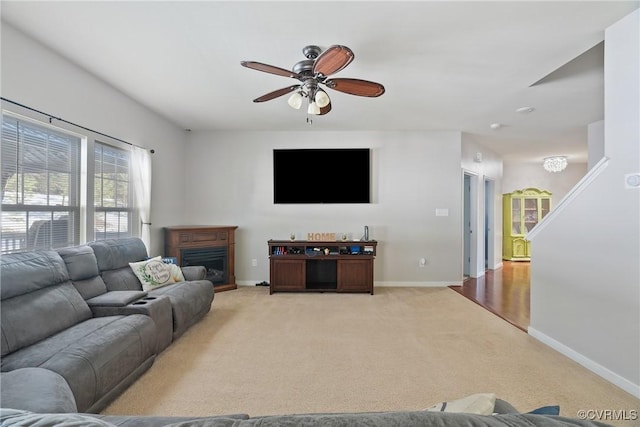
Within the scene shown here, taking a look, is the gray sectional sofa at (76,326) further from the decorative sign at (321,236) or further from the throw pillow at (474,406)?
the decorative sign at (321,236)

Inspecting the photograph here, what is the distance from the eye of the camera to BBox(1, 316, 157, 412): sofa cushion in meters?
1.58

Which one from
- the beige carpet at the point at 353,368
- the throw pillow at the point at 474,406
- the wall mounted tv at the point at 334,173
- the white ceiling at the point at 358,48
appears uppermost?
the white ceiling at the point at 358,48

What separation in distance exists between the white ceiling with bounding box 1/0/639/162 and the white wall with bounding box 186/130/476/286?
3.04 ft

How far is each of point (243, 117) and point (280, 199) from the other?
145 centimetres

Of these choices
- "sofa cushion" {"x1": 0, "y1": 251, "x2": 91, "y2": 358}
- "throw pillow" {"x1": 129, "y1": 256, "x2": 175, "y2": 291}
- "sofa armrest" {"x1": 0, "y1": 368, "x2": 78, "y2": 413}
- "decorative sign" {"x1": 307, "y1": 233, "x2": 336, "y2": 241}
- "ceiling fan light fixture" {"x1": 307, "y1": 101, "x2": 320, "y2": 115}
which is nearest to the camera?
"sofa armrest" {"x1": 0, "y1": 368, "x2": 78, "y2": 413}

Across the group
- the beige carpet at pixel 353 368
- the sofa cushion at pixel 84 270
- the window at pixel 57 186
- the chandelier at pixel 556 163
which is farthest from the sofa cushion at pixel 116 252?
the chandelier at pixel 556 163

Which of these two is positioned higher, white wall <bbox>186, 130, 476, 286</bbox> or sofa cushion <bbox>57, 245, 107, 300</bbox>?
white wall <bbox>186, 130, 476, 286</bbox>

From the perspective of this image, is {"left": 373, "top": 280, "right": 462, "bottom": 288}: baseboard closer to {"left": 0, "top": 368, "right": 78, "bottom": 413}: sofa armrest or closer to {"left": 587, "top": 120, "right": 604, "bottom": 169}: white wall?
{"left": 587, "top": 120, "right": 604, "bottom": 169}: white wall

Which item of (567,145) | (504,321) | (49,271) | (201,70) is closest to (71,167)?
(49,271)

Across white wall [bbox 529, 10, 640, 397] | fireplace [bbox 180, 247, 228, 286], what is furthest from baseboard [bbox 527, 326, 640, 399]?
fireplace [bbox 180, 247, 228, 286]

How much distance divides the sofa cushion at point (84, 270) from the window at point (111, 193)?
0.62 m

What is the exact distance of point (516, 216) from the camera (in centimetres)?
740

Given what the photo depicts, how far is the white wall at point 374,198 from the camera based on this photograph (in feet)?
16.0

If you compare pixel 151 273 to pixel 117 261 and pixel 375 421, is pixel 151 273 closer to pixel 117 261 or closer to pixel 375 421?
pixel 117 261
